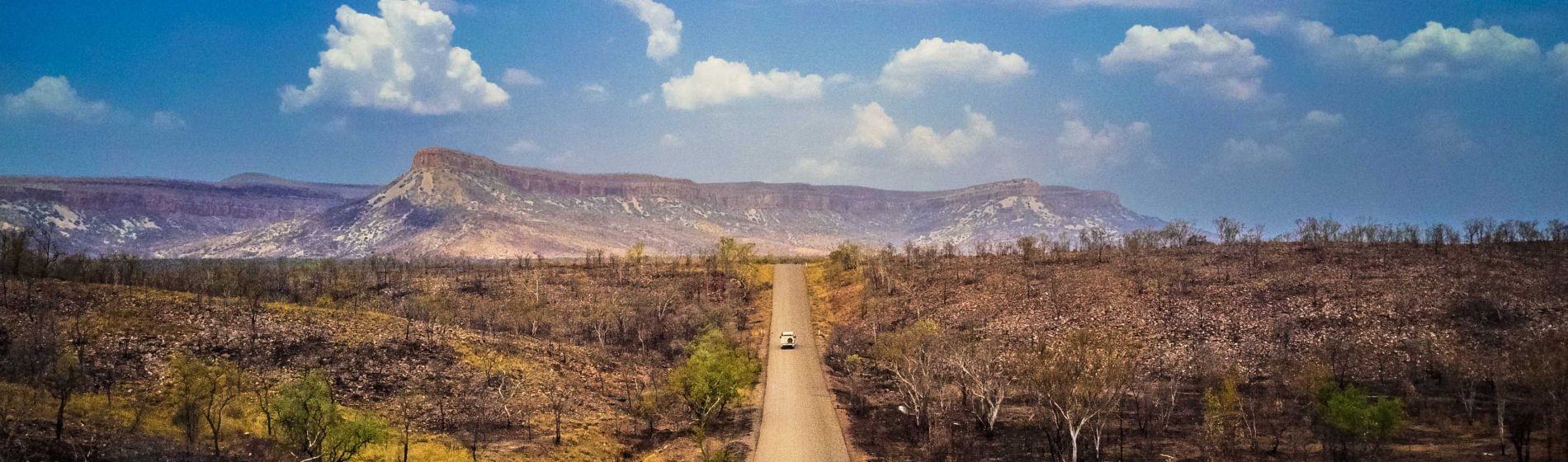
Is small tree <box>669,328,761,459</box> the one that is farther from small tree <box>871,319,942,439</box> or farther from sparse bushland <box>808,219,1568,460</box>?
small tree <box>871,319,942,439</box>

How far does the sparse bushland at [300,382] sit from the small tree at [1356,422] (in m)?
26.8

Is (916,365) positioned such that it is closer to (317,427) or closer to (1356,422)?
(1356,422)

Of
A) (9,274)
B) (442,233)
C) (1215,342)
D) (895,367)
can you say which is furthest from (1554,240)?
(442,233)

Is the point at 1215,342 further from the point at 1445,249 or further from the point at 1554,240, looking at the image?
the point at 1554,240

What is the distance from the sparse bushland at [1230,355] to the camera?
105 ft

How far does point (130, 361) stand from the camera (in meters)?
37.1

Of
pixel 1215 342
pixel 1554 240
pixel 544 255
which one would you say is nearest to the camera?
pixel 1215 342

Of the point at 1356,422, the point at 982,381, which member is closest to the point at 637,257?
the point at 982,381

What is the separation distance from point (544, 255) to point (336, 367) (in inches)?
6226

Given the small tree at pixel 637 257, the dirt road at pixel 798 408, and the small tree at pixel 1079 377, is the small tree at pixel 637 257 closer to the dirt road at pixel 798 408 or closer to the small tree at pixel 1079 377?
the dirt road at pixel 798 408

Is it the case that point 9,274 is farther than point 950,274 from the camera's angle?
No

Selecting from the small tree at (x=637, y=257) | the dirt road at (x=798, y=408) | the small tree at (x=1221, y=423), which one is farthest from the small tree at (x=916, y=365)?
A: the small tree at (x=637, y=257)

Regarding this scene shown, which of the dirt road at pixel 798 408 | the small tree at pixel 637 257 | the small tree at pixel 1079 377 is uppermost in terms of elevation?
the small tree at pixel 637 257

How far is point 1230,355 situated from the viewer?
51438mm
